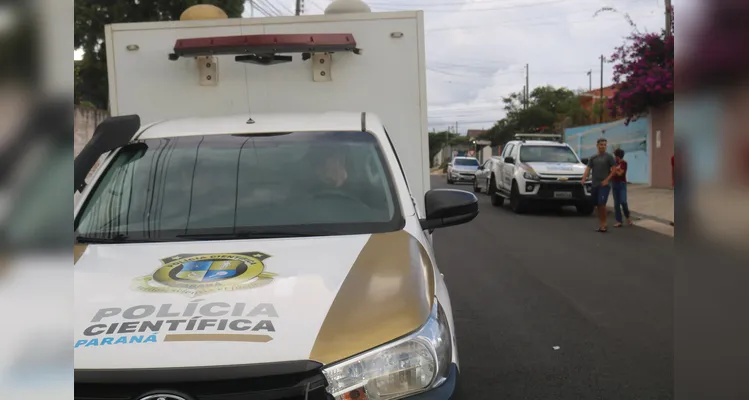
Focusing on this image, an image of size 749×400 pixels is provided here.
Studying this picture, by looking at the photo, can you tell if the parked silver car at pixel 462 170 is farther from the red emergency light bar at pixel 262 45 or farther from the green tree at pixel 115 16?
the red emergency light bar at pixel 262 45

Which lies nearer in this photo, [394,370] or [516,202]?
[394,370]

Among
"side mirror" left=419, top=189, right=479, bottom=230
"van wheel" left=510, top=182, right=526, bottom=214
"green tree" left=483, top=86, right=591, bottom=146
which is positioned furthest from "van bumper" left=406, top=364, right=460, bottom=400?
"green tree" left=483, top=86, right=591, bottom=146

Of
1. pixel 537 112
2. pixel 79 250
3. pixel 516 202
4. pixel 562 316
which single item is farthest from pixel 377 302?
pixel 537 112

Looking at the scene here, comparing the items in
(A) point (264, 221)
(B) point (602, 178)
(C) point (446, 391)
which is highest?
(A) point (264, 221)

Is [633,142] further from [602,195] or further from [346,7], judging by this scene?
[346,7]

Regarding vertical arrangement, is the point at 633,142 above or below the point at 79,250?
above

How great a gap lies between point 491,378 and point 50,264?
353 centimetres

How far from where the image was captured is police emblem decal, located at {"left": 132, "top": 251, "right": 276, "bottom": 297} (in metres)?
2.21

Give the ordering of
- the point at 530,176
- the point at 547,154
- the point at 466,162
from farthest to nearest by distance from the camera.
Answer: the point at 466,162 < the point at 547,154 < the point at 530,176

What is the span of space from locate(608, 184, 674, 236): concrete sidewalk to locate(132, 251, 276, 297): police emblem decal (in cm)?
884

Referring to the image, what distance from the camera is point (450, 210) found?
128 inches

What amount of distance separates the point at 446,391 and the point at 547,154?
14.1 m

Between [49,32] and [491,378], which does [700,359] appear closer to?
[49,32]

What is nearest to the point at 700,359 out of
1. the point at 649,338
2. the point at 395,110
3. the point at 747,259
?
the point at 747,259
